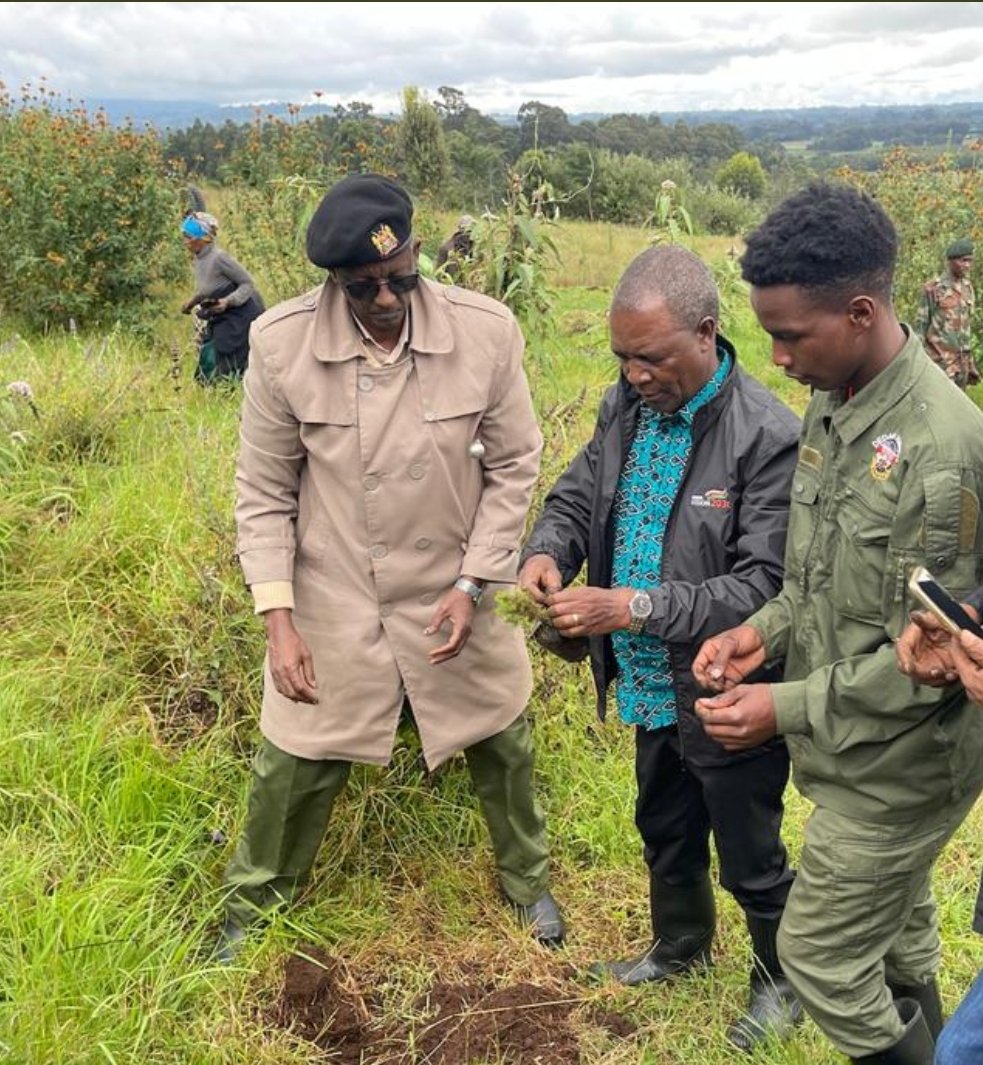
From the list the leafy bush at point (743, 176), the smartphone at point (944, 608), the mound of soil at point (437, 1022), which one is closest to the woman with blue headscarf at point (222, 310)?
the mound of soil at point (437, 1022)

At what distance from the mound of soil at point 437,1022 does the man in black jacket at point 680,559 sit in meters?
0.40

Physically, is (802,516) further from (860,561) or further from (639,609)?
(639,609)

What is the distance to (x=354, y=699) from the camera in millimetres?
2451

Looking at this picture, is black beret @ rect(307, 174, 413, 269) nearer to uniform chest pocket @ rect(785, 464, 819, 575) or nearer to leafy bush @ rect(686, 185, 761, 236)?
uniform chest pocket @ rect(785, 464, 819, 575)

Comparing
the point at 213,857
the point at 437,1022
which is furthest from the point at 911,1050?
the point at 213,857

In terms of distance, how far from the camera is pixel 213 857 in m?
2.82

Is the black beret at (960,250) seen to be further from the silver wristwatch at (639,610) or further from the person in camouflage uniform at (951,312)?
the silver wristwatch at (639,610)

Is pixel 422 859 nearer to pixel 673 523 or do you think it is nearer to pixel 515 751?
pixel 515 751

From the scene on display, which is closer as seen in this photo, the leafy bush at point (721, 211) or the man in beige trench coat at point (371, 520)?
the man in beige trench coat at point (371, 520)

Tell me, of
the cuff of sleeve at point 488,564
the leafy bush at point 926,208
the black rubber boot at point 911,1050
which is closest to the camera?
the black rubber boot at point 911,1050

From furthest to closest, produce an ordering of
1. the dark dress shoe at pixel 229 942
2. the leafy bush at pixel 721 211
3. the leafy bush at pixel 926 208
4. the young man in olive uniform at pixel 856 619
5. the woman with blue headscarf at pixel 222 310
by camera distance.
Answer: the leafy bush at pixel 721 211 < the leafy bush at pixel 926 208 < the woman with blue headscarf at pixel 222 310 < the dark dress shoe at pixel 229 942 < the young man in olive uniform at pixel 856 619

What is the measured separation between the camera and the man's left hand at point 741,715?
69.9 inches

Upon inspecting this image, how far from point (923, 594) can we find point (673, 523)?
745 mm

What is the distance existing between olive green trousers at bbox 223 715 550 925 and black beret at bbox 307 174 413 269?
118 cm
